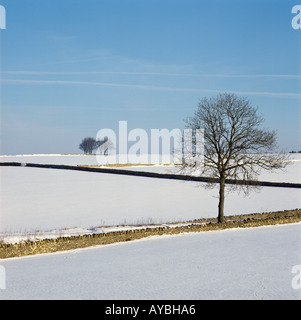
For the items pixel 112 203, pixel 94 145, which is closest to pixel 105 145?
pixel 94 145

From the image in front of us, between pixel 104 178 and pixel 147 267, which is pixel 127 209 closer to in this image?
pixel 147 267

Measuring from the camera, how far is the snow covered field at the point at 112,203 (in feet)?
97.6

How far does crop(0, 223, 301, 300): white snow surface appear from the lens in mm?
9289

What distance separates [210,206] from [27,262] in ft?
81.6

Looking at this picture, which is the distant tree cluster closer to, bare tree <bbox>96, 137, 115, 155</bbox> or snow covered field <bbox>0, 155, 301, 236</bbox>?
bare tree <bbox>96, 137, 115, 155</bbox>

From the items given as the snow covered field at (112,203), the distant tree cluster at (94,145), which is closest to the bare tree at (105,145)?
the distant tree cluster at (94,145)

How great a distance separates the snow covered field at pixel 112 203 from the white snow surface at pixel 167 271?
1156cm

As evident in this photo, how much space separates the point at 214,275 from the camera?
10.5 metres

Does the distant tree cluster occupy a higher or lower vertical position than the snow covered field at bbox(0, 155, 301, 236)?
higher

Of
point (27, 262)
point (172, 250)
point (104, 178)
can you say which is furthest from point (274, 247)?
point (104, 178)

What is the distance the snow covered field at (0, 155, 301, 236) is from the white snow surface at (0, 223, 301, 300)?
1156cm

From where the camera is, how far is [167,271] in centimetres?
1123

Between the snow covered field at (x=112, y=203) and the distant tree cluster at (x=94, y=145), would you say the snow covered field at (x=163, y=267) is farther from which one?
the distant tree cluster at (x=94, y=145)

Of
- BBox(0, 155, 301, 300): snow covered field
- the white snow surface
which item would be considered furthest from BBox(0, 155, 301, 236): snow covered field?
the white snow surface
